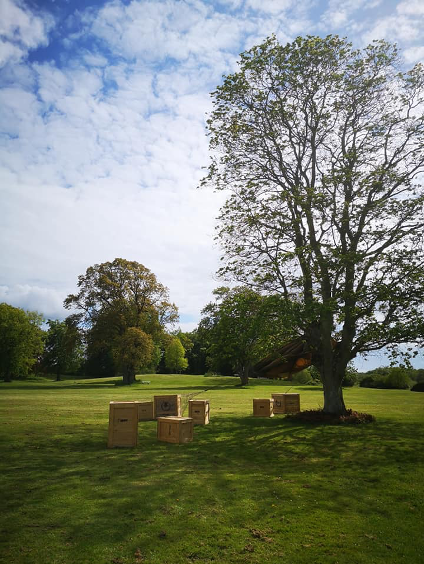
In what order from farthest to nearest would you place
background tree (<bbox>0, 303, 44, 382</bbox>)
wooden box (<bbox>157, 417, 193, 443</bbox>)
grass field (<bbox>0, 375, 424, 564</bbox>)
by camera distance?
background tree (<bbox>0, 303, 44, 382</bbox>) → wooden box (<bbox>157, 417, 193, 443</bbox>) → grass field (<bbox>0, 375, 424, 564</bbox>)

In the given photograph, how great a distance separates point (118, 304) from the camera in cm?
5272

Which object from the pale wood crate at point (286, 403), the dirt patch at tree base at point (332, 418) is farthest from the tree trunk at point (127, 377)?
the dirt patch at tree base at point (332, 418)

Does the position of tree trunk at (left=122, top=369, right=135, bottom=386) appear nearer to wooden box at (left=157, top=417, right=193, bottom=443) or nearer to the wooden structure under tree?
the wooden structure under tree

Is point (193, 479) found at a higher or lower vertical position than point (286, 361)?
lower

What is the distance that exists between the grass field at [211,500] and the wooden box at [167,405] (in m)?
3.62

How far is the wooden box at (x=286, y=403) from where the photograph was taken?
22.3 m

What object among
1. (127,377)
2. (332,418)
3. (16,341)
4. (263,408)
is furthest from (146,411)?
(16,341)

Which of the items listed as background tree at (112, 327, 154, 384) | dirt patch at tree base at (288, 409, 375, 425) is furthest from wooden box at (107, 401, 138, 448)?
background tree at (112, 327, 154, 384)

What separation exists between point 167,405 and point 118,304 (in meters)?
35.3

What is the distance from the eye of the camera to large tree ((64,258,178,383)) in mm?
51188

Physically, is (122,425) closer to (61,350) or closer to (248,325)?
(248,325)

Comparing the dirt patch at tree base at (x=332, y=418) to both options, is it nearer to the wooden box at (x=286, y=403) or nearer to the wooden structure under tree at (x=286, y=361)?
the wooden box at (x=286, y=403)

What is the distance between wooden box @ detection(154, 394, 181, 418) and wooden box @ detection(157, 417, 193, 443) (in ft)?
14.2

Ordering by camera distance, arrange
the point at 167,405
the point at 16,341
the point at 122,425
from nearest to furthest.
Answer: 1. the point at 122,425
2. the point at 167,405
3. the point at 16,341
